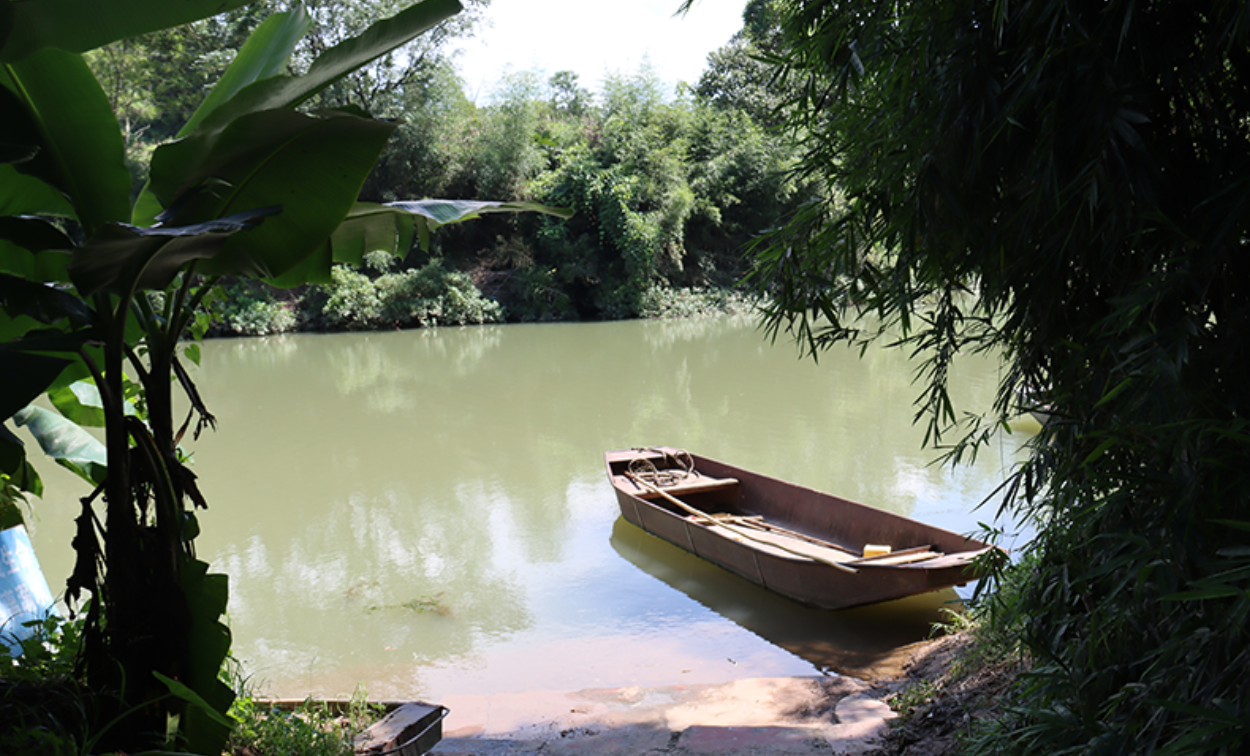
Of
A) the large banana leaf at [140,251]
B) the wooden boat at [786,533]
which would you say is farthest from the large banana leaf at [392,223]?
the wooden boat at [786,533]

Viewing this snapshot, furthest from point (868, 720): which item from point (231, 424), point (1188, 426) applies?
point (231, 424)

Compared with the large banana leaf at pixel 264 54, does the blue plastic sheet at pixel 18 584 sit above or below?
below

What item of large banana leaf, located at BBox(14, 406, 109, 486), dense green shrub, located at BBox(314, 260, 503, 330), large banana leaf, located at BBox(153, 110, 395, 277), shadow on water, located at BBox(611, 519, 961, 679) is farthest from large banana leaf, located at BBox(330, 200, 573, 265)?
dense green shrub, located at BBox(314, 260, 503, 330)

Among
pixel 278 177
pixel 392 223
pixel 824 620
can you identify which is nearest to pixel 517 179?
pixel 824 620

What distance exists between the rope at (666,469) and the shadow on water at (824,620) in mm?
1074

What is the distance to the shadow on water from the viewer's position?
413 cm

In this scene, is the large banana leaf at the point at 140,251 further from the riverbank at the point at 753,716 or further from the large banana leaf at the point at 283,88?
the riverbank at the point at 753,716

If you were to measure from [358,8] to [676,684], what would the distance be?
19.1 m

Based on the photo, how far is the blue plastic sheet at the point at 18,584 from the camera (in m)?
2.66

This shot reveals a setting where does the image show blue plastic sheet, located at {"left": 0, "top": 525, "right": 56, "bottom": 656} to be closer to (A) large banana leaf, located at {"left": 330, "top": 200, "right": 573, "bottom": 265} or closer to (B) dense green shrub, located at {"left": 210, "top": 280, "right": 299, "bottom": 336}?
(A) large banana leaf, located at {"left": 330, "top": 200, "right": 573, "bottom": 265}

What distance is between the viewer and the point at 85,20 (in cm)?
163

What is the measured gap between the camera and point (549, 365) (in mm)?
13602

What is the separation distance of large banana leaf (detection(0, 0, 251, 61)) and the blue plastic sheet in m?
1.80

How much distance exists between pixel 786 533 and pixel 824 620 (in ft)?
3.46
